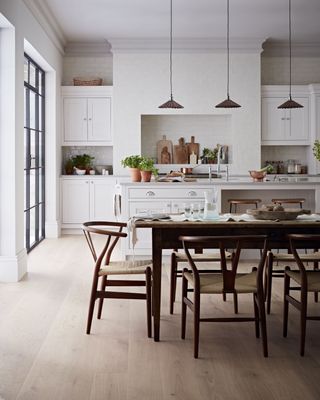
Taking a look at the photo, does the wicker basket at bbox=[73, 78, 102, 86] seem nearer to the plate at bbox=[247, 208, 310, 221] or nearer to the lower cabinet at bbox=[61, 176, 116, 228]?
the lower cabinet at bbox=[61, 176, 116, 228]

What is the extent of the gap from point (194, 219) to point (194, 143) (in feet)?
19.9

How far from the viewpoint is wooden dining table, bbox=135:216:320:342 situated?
4164mm

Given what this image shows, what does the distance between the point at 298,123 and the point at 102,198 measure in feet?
10.9

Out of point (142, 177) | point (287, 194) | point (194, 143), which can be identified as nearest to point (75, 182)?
point (194, 143)

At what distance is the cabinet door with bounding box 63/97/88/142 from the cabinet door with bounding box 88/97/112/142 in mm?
80

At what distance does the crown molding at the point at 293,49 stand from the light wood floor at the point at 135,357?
5.77 meters

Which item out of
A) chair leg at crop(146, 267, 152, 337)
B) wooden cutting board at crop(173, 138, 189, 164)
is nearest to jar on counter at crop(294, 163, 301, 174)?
wooden cutting board at crop(173, 138, 189, 164)

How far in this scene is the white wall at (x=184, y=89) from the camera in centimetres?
978

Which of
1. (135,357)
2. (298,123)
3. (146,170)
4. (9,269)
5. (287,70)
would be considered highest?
(287,70)

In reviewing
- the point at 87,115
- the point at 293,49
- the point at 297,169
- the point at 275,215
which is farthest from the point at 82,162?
the point at 275,215

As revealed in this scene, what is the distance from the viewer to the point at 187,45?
974 cm

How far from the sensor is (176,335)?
4.22 meters

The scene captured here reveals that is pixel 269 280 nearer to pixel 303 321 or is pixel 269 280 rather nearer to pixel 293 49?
pixel 303 321

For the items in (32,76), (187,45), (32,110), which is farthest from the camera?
(187,45)
